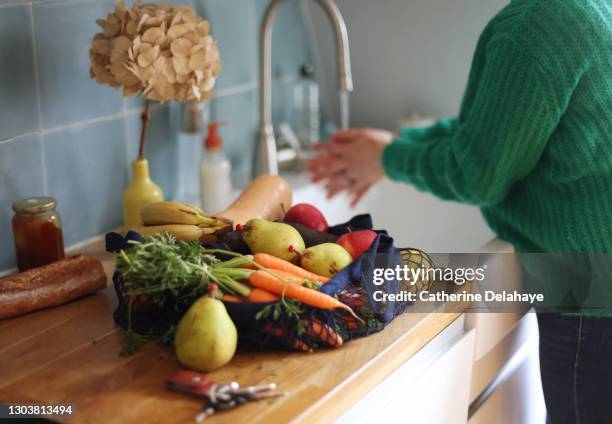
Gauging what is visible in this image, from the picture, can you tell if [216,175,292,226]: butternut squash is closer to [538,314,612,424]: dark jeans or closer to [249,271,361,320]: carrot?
[249,271,361,320]: carrot

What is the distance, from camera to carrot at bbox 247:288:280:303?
95 centimetres

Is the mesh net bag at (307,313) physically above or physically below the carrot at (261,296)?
below

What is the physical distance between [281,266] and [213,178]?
0.58m

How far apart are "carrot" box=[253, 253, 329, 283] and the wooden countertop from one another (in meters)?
0.10

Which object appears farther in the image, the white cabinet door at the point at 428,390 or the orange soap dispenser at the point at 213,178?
the orange soap dispenser at the point at 213,178

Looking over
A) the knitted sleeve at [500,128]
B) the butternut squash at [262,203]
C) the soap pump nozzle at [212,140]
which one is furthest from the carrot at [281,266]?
the soap pump nozzle at [212,140]

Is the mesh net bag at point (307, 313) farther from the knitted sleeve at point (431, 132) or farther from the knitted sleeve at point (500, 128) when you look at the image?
the knitted sleeve at point (431, 132)

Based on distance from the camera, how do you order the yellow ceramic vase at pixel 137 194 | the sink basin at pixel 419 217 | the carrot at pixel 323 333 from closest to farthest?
the carrot at pixel 323 333 → the yellow ceramic vase at pixel 137 194 → the sink basin at pixel 419 217

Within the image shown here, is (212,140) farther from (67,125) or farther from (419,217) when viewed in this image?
(419,217)

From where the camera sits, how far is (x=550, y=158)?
1.16m

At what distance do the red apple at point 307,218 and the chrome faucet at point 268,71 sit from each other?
419mm

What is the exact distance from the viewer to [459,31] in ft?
6.35

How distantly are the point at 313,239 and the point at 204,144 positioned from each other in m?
0.53

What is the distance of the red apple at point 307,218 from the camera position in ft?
3.89
